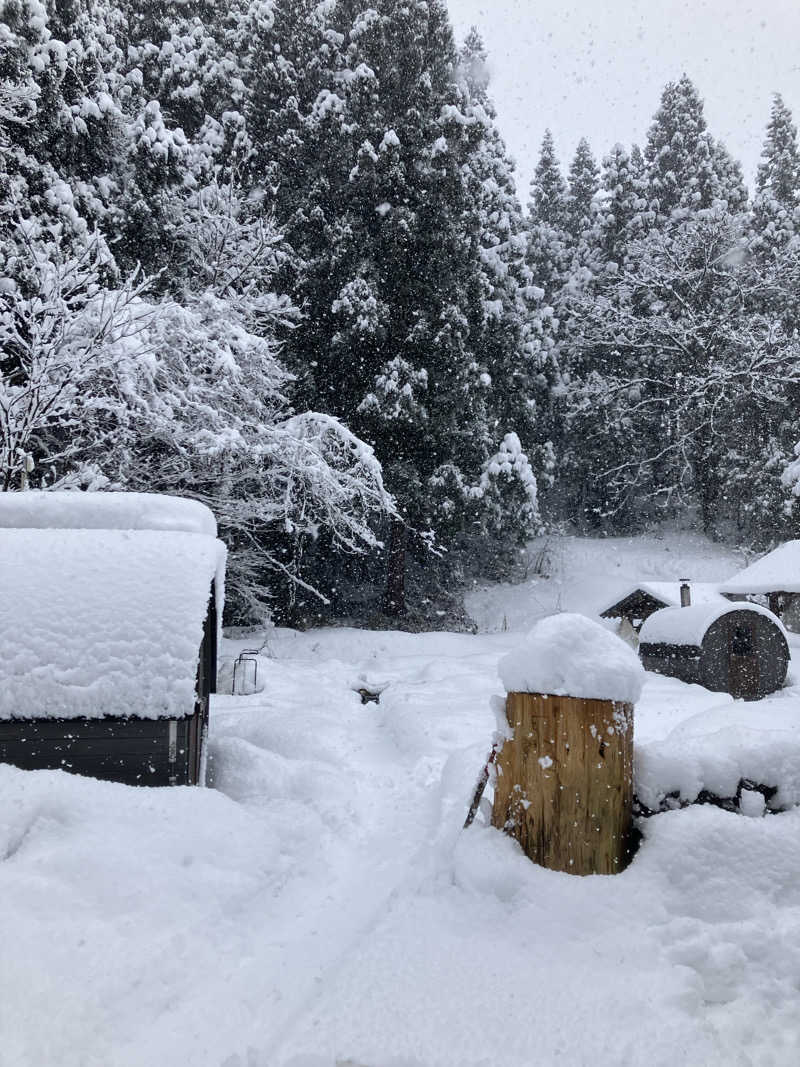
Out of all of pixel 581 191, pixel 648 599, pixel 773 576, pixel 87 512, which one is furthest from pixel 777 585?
pixel 581 191

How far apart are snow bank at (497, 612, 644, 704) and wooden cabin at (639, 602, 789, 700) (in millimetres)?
14562

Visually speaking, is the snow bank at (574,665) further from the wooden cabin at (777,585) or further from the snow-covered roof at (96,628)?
the wooden cabin at (777,585)

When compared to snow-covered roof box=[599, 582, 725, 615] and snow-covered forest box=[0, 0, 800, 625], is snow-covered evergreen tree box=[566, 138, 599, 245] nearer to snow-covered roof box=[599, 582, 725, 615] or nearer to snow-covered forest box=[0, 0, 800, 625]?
snow-covered forest box=[0, 0, 800, 625]

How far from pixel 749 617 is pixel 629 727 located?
1547cm

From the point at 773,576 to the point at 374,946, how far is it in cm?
2221

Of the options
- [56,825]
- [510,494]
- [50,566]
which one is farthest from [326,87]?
[56,825]

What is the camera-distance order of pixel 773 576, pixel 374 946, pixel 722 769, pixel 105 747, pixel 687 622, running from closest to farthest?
pixel 374 946 → pixel 722 769 → pixel 105 747 → pixel 687 622 → pixel 773 576

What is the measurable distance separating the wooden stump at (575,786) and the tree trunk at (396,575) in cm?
1821

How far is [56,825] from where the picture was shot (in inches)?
151

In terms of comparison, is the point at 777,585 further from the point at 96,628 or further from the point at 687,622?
the point at 96,628

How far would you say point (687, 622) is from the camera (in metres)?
17.1

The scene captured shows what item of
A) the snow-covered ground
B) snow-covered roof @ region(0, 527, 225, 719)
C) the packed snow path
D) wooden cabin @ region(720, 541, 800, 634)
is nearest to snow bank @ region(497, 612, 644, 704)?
the snow-covered ground

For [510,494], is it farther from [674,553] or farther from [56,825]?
[56,825]

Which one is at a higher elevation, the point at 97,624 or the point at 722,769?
the point at 97,624
